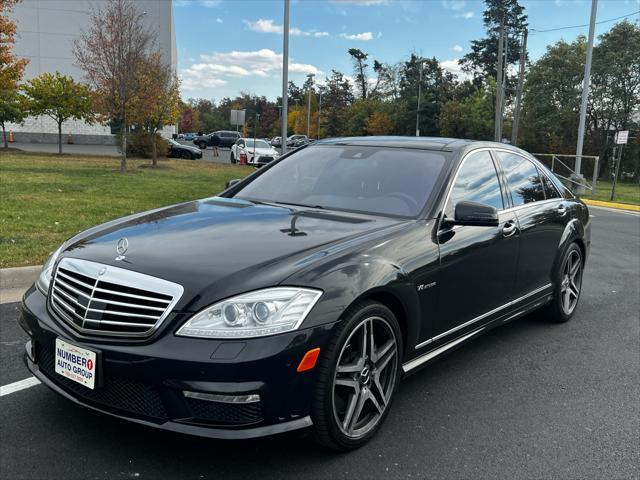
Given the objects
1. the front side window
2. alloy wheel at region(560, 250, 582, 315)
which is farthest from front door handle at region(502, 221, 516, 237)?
alloy wheel at region(560, 250, 582, 315)

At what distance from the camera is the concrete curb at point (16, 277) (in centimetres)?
551

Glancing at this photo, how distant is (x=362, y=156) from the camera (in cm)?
420

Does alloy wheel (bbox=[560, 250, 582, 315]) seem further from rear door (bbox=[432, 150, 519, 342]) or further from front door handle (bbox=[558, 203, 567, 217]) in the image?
rear door (bbox=[432, 150, 519, 342])

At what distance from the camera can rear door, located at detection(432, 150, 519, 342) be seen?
3535 mm

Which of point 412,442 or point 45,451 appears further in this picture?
point 412,442

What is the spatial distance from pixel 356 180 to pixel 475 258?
3.15ft

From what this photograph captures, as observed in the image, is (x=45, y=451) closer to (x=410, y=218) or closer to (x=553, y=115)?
(x=410, y=218)

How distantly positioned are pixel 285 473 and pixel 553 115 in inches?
1760

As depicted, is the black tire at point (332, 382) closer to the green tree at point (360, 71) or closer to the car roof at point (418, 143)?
the car roof at point (418, 143)

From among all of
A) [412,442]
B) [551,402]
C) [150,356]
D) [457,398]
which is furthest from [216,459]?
[551,402]

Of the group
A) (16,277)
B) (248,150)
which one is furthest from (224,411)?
(248,150)

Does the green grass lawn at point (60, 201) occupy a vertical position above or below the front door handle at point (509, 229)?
below

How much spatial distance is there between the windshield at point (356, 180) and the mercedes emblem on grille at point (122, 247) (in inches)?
49.6

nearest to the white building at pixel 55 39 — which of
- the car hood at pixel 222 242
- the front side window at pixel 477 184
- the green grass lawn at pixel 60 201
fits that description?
the green grass lawn at pixel 60 201
